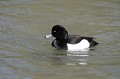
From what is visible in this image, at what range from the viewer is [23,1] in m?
15.0

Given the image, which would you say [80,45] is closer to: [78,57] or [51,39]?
[78,57]

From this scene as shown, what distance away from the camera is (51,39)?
38.4 feet

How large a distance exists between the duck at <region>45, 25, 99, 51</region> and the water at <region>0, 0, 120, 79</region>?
221 millimetres

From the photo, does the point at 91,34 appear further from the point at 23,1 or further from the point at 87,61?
the point at 23,1

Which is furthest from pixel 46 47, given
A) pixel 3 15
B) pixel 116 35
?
pixel 3 15

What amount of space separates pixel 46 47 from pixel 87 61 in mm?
1597

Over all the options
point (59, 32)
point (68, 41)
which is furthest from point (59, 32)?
point (68, 41)

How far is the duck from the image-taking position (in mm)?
10578

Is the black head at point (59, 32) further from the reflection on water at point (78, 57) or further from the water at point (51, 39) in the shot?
the reflection on water at point (78, 57)

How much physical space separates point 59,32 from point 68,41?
36 cm

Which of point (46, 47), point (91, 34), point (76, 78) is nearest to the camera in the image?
point (76, 78)

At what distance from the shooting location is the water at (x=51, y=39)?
874cm

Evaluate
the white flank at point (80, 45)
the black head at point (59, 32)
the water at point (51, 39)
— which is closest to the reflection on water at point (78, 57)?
the water at point (51, 39)

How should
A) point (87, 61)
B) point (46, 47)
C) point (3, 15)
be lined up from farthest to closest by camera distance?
1. point (3, 15)
2. point (46, 47)
3. point (87, 61)
